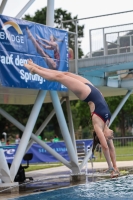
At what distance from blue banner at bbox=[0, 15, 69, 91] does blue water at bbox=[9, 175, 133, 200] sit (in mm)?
3593

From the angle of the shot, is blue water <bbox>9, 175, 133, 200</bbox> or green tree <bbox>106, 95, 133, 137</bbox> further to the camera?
green tree <bbox>106, 95, 133, 137</bbox>

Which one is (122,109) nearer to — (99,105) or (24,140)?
(24,140)

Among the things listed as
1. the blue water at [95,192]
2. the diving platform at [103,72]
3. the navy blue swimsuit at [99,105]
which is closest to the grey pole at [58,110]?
the diving platform at [103,72]

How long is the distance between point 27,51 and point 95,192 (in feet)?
16.9

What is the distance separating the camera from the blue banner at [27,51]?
15506 mm

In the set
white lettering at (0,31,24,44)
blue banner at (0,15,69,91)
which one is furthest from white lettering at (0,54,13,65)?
white lettering at (0,31,24,44)

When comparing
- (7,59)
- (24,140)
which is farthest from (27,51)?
(24,140)

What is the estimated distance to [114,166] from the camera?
9172mm

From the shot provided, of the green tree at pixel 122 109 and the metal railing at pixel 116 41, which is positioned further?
the green tree at pixel 122 109

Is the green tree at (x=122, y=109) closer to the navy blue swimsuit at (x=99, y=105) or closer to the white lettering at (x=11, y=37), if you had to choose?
the white lettering at (x=11, y=37)

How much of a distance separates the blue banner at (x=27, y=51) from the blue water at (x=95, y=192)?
359 centimetres

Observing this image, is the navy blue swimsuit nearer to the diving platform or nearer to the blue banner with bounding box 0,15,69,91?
the blue banner with bounding box 0,15,69,91

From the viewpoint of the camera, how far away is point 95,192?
14234 millimetres

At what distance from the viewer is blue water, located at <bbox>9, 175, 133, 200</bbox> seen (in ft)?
43.2
